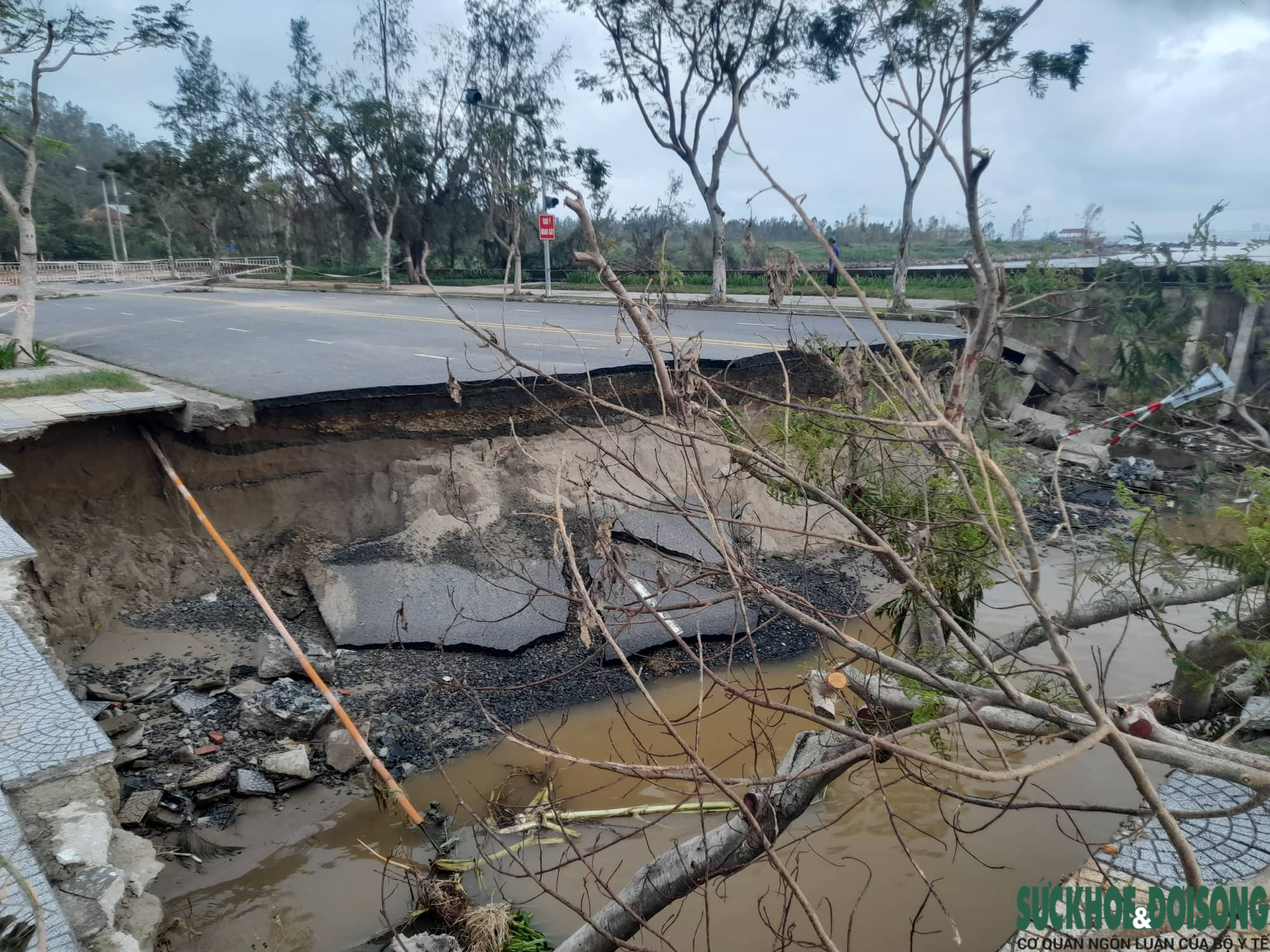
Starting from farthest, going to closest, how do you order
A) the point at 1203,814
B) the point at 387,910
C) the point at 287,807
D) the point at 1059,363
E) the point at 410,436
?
the point at 1059,363
the point at 410,436
the point at 287,807
the point at 387,910
the point at 1203,814

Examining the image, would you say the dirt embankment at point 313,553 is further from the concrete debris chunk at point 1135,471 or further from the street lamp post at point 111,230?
the street lamp post at point 111,230

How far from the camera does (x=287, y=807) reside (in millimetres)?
4711

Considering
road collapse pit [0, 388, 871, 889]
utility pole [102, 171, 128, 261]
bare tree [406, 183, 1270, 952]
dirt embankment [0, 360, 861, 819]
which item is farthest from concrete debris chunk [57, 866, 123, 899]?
utility pole [102, 171, 128, 261]

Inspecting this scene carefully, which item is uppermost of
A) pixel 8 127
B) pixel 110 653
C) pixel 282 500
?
pixel 8 127

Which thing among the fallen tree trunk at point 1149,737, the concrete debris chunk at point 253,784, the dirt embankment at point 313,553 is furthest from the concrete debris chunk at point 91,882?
the fallen tree trunk at point 1149,737

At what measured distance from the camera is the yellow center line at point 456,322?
1041cm

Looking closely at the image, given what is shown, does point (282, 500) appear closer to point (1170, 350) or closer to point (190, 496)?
point (190, 496)

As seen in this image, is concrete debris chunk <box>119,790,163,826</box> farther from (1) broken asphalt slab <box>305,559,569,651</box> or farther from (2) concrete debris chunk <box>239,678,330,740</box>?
(1) broken asphalt slab <box>305,559,569,651</box>

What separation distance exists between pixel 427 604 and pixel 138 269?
1430 inches

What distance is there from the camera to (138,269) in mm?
34812

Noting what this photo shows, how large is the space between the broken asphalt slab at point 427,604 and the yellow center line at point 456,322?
2.67 m

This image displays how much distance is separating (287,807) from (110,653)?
2.28 metres

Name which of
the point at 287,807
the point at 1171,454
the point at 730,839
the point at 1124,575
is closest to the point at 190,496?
the point at 287,807

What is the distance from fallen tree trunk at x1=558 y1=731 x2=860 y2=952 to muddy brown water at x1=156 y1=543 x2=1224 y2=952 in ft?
2.50
